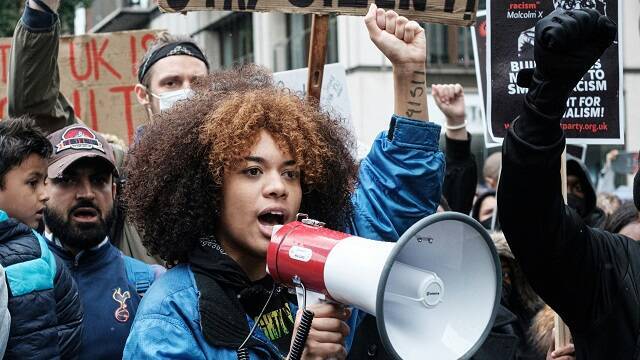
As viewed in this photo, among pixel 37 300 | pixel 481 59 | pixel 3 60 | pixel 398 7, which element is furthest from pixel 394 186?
pixel 3 60

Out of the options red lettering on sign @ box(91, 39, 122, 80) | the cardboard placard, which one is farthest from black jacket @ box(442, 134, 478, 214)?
red lettering on sign @ box(91, 39, 122, 80)

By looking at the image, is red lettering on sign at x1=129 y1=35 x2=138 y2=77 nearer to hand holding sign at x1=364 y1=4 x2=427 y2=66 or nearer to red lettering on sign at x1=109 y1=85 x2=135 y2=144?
red lettering on sign at x1=109 y1=85 x2=135 y2=144

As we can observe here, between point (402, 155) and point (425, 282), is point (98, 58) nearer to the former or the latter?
point (402, 155)

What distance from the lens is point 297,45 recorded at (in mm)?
18000

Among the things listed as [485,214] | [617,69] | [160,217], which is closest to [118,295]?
[160,217]

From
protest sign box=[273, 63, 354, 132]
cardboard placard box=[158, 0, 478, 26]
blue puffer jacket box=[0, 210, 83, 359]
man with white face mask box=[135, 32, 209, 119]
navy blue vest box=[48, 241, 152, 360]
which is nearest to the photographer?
blue puffer jacket box=[0, 210, 83, 359]

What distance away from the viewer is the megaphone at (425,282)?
6.95 ft

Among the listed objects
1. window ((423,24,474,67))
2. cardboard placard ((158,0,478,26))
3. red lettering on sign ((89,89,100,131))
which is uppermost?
window ((423,24,474,67))

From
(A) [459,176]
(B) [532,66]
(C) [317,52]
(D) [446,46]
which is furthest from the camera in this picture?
(D) [446,46]

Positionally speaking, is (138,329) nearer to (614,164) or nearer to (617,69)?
(617,69)

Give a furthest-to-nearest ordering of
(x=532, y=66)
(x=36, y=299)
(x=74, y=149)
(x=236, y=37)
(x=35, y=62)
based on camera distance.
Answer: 1. (x=236, y=37)
2. (x=35, y=62)
3. (x=532, y=66)
4. (x=74, y=149)
5. (x=36, y=299)

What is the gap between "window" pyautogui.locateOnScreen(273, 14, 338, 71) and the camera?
17.0m

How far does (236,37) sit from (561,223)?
1884cm

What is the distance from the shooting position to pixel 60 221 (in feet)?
11.5
